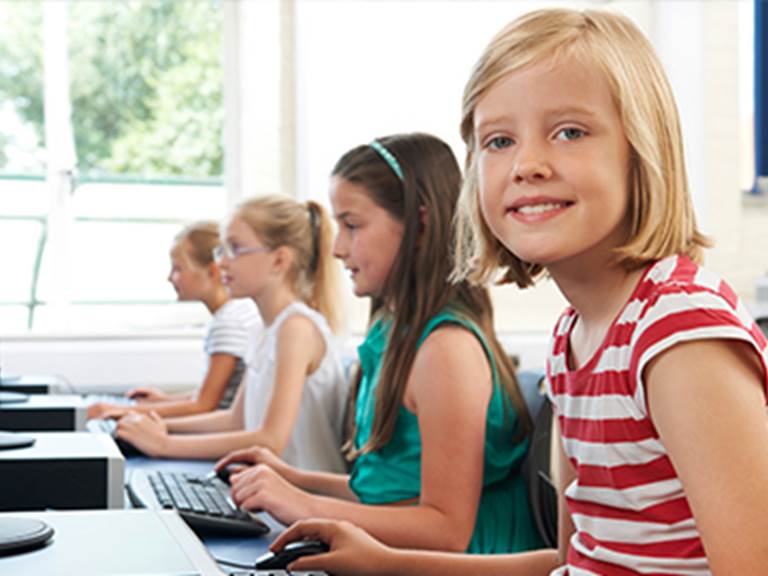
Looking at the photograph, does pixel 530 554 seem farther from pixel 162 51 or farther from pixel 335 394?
pixel 162 51

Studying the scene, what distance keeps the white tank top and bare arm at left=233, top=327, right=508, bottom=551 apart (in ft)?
2.53

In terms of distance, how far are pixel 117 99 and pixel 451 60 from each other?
117 centimetres

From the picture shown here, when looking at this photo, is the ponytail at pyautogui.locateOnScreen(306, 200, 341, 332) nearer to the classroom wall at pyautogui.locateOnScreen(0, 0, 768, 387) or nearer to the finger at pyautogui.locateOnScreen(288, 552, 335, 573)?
the classroom wall at pyautogui.locateOnScreen(0, 0, 768, 387)

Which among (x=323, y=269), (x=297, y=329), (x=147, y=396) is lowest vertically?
(x=147, y=396)

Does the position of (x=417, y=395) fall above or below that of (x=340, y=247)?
below

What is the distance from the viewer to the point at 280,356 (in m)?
2.21

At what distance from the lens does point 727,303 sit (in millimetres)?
809

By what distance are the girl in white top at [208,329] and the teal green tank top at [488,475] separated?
3.05ft

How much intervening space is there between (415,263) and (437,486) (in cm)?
37

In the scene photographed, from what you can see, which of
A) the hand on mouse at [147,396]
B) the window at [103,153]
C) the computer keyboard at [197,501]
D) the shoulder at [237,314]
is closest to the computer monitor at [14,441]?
the computer keyboard at [197,501]

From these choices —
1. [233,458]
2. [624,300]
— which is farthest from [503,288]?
[624,300]

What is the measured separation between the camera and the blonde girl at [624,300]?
2.49ft

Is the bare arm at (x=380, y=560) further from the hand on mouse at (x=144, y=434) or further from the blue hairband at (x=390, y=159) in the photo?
the hand on mouse at (x=144, y=434)

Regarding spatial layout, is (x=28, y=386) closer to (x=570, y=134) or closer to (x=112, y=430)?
(x=112, y=430)
